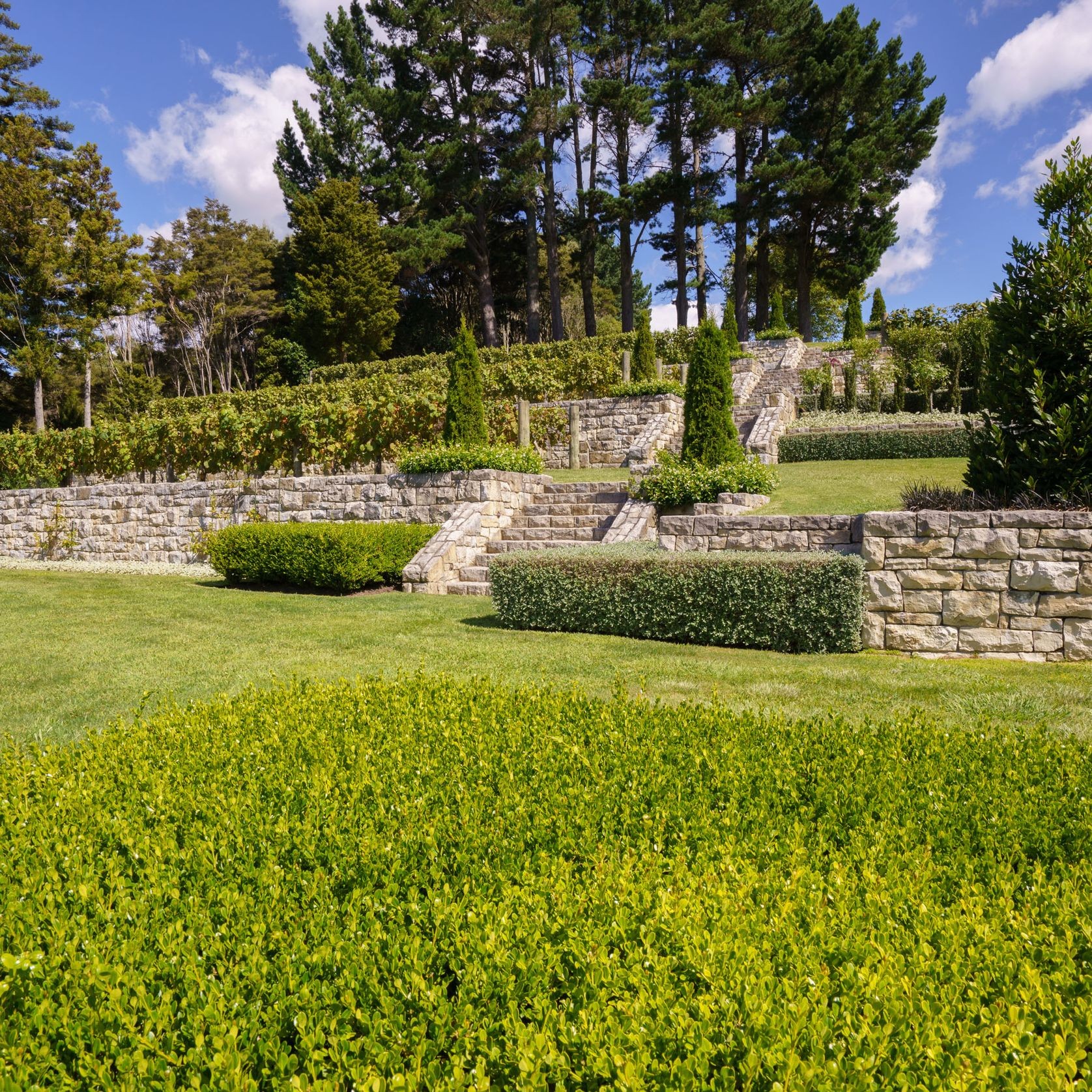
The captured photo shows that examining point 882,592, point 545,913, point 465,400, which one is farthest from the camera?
point 465,400

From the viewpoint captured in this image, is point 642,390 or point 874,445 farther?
point 642,390

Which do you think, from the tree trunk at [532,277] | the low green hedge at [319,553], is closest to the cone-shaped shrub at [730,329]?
the low green hedge at [319,553]

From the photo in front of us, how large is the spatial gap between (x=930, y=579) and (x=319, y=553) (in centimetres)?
796

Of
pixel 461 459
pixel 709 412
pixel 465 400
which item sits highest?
pixel 465 400

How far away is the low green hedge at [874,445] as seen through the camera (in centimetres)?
1783

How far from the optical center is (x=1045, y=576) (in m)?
6.88

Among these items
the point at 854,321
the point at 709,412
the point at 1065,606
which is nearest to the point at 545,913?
the point at 1065,606

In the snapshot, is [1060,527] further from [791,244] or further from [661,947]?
[791,244]

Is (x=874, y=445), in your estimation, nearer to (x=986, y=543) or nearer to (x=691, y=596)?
(x=986, y=543)

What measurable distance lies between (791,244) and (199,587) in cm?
3484

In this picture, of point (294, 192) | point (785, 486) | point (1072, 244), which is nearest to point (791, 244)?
point (294, 192)

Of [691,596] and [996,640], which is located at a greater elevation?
[691,596]

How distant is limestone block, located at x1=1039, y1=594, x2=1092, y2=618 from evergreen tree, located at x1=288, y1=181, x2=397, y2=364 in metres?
29.4

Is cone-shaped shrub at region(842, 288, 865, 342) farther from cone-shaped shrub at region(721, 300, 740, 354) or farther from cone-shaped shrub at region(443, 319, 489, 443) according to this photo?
cone-shaped shrub at region(443, 319, 489, 443)
